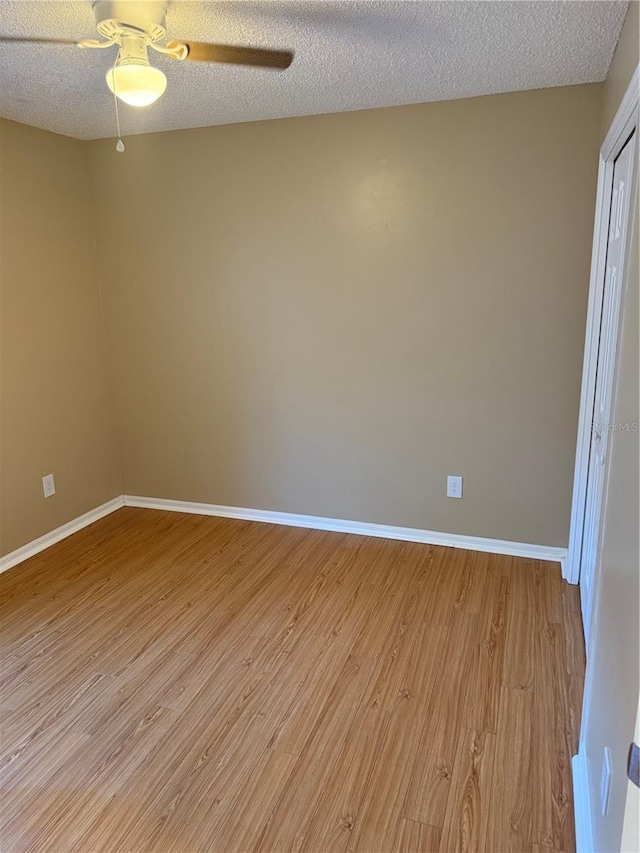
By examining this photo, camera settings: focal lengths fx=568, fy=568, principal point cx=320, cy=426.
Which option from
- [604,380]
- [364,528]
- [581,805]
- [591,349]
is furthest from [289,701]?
[591,349]

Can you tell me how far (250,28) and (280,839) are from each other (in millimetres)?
2636

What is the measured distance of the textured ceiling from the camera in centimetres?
187

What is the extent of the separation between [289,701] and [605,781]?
116 cm

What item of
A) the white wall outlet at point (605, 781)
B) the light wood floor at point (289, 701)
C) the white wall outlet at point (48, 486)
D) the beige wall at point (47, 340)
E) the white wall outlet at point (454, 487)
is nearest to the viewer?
the white wall outlet at point (605, 781)

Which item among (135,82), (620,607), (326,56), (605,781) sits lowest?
(605,781)

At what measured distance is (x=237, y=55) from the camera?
1.83 m

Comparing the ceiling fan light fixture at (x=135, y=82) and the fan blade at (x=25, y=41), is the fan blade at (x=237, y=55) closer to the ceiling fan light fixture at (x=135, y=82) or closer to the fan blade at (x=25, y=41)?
the ceiling fan light fixture at (x=135, y=82)

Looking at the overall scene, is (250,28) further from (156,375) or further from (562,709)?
(562,709)

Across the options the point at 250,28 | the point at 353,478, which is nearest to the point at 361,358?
the point at 353,478

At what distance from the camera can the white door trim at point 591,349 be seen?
8.02 ft

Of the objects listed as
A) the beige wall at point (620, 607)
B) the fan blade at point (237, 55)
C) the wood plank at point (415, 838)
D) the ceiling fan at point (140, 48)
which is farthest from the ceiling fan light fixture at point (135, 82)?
the wood plank at point (415, 838)

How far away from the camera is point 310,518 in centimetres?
367

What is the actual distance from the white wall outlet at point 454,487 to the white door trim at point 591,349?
1.98 feet

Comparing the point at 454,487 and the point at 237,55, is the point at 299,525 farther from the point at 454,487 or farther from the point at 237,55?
the point at 237,55
